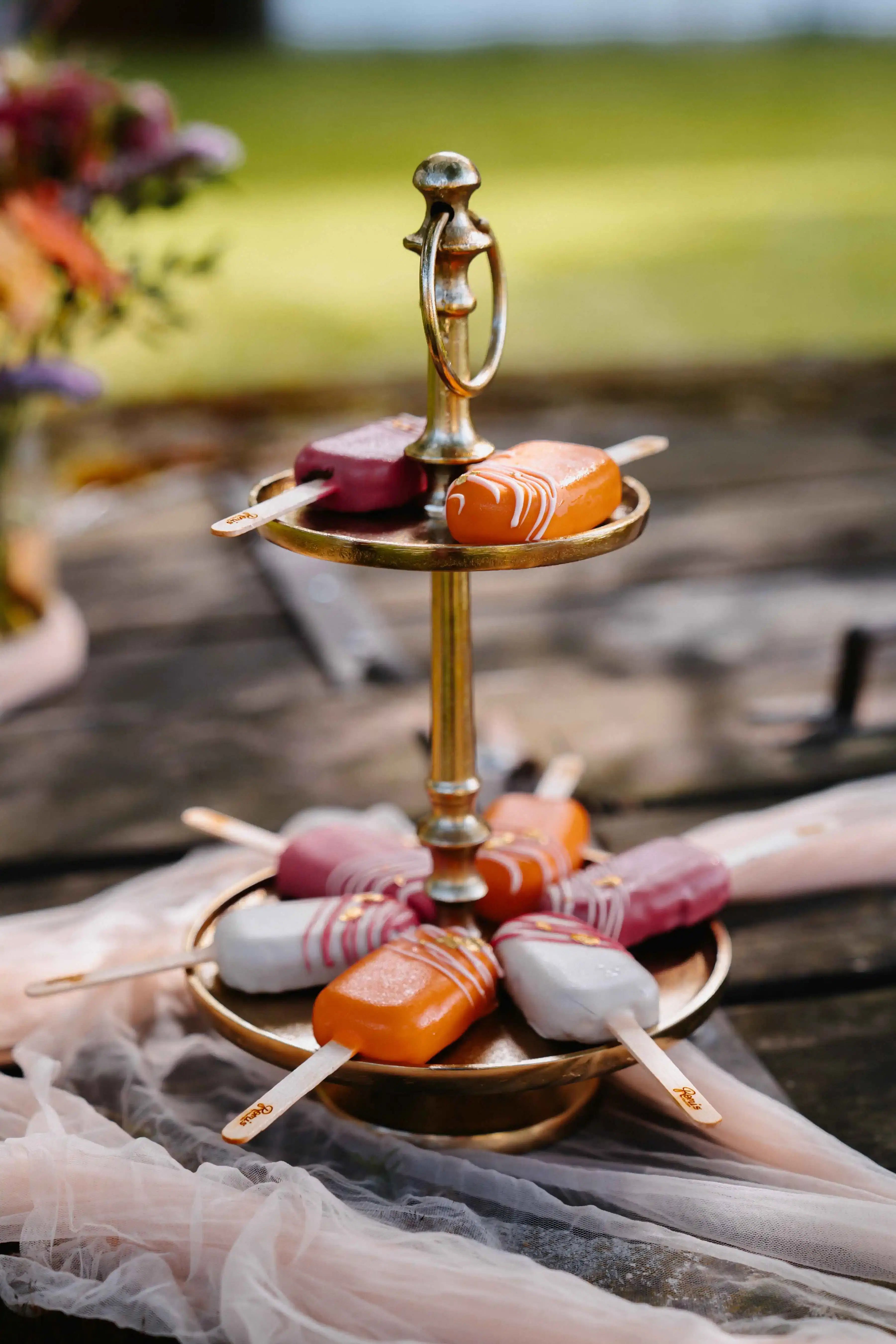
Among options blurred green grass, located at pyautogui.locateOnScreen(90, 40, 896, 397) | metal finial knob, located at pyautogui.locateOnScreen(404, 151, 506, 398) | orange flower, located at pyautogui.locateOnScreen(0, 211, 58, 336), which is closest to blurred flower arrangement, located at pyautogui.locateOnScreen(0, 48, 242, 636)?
orange flower, located at pyautogui.locateOnScreen(0, 211, 58, 336)

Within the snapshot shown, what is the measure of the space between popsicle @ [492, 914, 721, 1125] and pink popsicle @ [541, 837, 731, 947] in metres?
0.05

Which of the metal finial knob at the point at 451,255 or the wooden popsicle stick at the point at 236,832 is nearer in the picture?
the metal finial knob at the point at 451,255

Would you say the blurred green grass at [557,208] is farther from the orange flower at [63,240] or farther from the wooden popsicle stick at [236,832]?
the wooden popsicle stick at [236,832]

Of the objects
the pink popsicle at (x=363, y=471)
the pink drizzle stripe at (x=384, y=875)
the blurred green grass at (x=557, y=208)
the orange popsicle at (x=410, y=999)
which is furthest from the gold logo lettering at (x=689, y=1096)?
the blurred green grass at (x=557, y=208)

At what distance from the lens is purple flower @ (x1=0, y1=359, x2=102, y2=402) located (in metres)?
1.38

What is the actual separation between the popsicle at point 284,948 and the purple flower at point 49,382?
0.72 metres

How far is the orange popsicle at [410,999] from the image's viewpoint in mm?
727

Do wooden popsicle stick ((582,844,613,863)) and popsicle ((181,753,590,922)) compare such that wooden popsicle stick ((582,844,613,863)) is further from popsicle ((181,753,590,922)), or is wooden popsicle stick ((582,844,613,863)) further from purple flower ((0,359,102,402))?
purple flower ((0,359,102,402))

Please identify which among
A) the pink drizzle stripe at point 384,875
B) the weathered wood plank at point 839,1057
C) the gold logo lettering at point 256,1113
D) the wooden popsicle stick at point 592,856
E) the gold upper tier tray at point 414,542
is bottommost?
the weathered wood plank at point 839,1057

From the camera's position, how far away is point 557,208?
666 cm

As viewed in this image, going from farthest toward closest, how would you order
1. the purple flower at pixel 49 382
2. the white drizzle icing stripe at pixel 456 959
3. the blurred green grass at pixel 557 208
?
the blurred green grass at pixel 557 208 → the purple flower at pixel 49 382 → the white drizzle icing stripe at pixel 456 959

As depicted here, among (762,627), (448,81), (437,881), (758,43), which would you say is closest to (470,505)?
(437,881)

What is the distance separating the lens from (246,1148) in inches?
31.7

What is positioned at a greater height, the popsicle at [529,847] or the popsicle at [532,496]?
the popsicle at [532,496]
